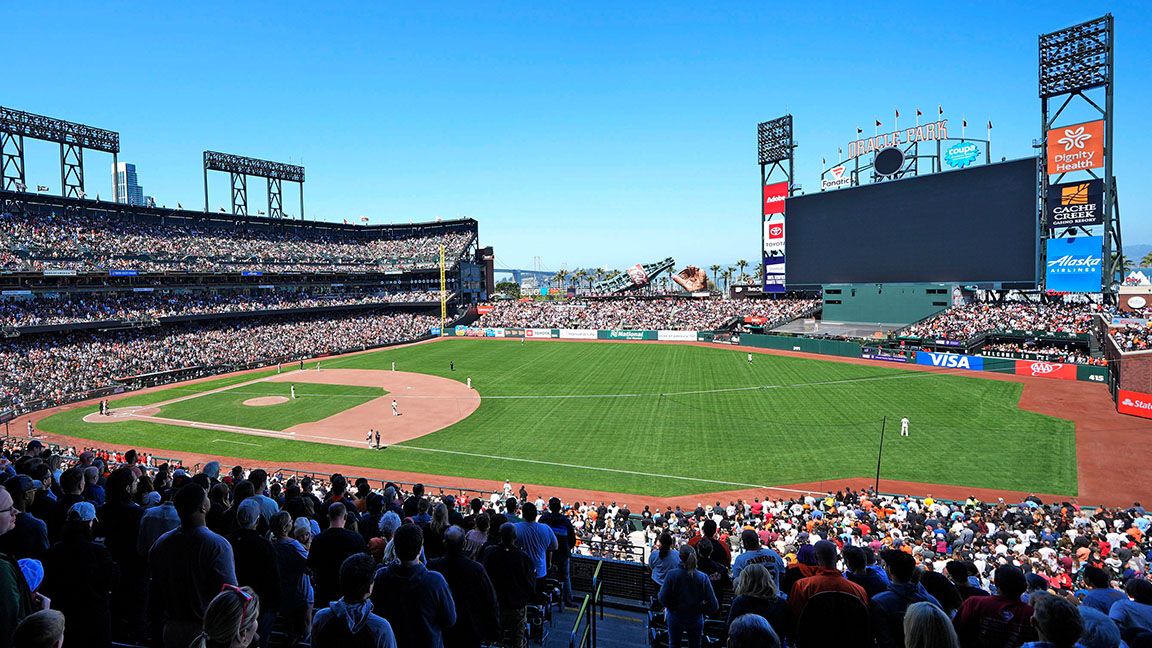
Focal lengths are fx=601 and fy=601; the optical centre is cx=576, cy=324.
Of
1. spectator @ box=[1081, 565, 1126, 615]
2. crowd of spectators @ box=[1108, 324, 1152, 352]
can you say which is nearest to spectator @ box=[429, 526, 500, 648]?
spectator @ box=[1081, 565, 1126, 615]

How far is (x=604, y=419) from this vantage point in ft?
103

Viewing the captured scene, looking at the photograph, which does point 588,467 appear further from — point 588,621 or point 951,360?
point 951,360

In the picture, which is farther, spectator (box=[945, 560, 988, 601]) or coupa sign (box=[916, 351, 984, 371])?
coupa sign (box=[916, 351, 984, 371])

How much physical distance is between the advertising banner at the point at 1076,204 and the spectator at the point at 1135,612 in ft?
173

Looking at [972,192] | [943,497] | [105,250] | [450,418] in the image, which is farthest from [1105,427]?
[105,250]

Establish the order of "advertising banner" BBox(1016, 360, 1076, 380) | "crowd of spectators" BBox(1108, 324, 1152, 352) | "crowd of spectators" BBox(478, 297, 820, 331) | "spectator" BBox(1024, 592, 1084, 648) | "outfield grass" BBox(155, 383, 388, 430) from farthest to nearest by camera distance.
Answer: "crowd of spectators" BBox(478, 297, 820, 331)
"advertising banner" BBox(1016, 360, 1076, 380)
"outfield grass" BBox(155, 383, 388, 430)
"crowd of spectators" BBox(1108, 324, 1152, 352)
"spectator" BBox(1024, 592, 1084, 648)

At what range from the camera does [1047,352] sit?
135 ft

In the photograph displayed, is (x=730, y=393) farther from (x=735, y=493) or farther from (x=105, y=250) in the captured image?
(x=105, y=250)

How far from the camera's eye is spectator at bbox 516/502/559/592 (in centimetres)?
663

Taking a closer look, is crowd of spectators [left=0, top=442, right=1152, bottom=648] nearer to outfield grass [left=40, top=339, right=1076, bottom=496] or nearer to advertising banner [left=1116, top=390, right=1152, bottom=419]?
outfield grass [left=40, top=339, right=1076, bottom=496]

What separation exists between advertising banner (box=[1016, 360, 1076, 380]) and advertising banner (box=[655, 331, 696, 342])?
97.5 ft

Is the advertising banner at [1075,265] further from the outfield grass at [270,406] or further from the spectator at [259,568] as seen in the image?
the spectator at [259,568]

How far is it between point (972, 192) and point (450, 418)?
46.1 metres

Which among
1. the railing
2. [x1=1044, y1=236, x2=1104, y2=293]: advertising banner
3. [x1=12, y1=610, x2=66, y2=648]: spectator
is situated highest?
[x1=1044, y1=236, x2=1104, y2=293]: advertising banner
